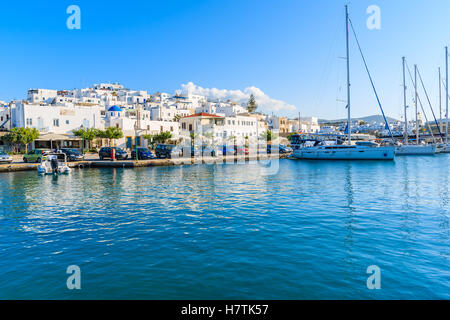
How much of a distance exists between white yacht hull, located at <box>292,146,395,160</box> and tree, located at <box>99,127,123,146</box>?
112ft

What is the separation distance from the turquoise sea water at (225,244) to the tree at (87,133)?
34.2m

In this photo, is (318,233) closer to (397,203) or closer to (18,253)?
(397,203)

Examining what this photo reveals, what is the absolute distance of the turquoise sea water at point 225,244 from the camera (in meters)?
8.01

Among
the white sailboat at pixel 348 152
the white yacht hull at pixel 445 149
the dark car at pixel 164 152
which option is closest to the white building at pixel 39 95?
the dark car at pixel 164 152

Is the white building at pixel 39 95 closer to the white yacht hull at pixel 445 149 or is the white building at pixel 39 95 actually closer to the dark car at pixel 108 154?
the dark car at pixel 108 154

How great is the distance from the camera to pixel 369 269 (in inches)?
351

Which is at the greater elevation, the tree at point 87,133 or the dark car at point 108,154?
the tree at point 87,133


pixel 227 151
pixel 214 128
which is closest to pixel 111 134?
pixel 227 151

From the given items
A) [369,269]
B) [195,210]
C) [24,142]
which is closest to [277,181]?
[195,210]

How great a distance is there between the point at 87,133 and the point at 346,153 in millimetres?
46007

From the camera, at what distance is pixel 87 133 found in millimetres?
54375

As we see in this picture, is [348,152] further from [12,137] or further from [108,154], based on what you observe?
[12,137]

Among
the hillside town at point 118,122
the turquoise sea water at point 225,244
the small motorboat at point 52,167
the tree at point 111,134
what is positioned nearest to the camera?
the turquoise sea water at point 225,244

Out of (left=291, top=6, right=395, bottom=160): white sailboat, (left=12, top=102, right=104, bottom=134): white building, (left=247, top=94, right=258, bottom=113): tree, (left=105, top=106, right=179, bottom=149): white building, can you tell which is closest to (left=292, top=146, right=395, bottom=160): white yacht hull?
(left=291, top=6, right=395, bottom=160): white sailboat
